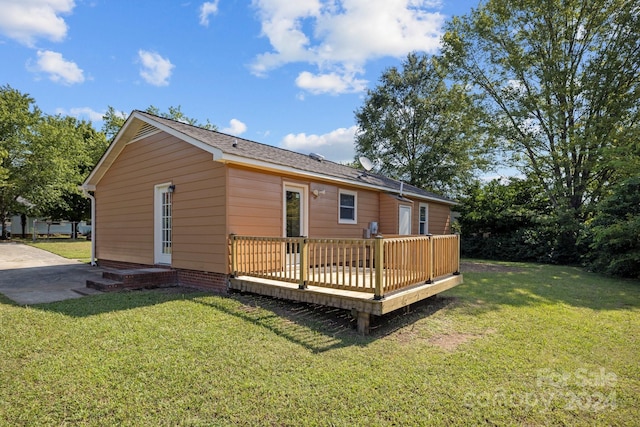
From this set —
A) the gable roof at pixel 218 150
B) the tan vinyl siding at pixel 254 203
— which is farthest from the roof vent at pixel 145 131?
the tan vinyl siding at pixel 254 203

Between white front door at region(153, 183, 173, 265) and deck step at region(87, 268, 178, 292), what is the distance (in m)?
0.87

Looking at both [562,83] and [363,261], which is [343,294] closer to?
[363,261]

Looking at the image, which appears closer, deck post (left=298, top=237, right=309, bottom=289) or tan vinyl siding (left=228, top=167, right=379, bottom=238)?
deck post (left=298, top=237, right=309, bottom=289)

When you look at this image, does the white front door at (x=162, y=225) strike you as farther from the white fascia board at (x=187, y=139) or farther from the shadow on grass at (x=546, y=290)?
the shadow on grass at (x=546, y=290)

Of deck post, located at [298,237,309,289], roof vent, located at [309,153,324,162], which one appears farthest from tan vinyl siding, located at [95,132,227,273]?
roof vent, located at [309,153,324,162]

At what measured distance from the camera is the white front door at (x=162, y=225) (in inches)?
342

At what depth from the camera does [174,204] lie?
8.18 meters

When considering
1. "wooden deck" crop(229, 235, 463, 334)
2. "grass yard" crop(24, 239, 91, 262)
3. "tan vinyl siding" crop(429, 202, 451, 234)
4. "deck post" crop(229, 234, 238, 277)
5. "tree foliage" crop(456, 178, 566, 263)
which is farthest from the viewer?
"tree foliage" crop(456, 178, 566, 263)

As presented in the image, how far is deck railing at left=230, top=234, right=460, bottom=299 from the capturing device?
15.9ft

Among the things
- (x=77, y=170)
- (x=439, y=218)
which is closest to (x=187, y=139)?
(x=439, y=218)

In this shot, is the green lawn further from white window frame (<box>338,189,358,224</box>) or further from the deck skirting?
white window frame (<box>338,189,358,224</box>)

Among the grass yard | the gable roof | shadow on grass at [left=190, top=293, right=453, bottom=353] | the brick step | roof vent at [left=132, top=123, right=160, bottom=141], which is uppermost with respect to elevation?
roof vent at [left=132, top=123, right=160, bottom=141]

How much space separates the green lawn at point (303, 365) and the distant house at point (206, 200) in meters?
1.82

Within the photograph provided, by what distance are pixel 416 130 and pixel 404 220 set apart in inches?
596
